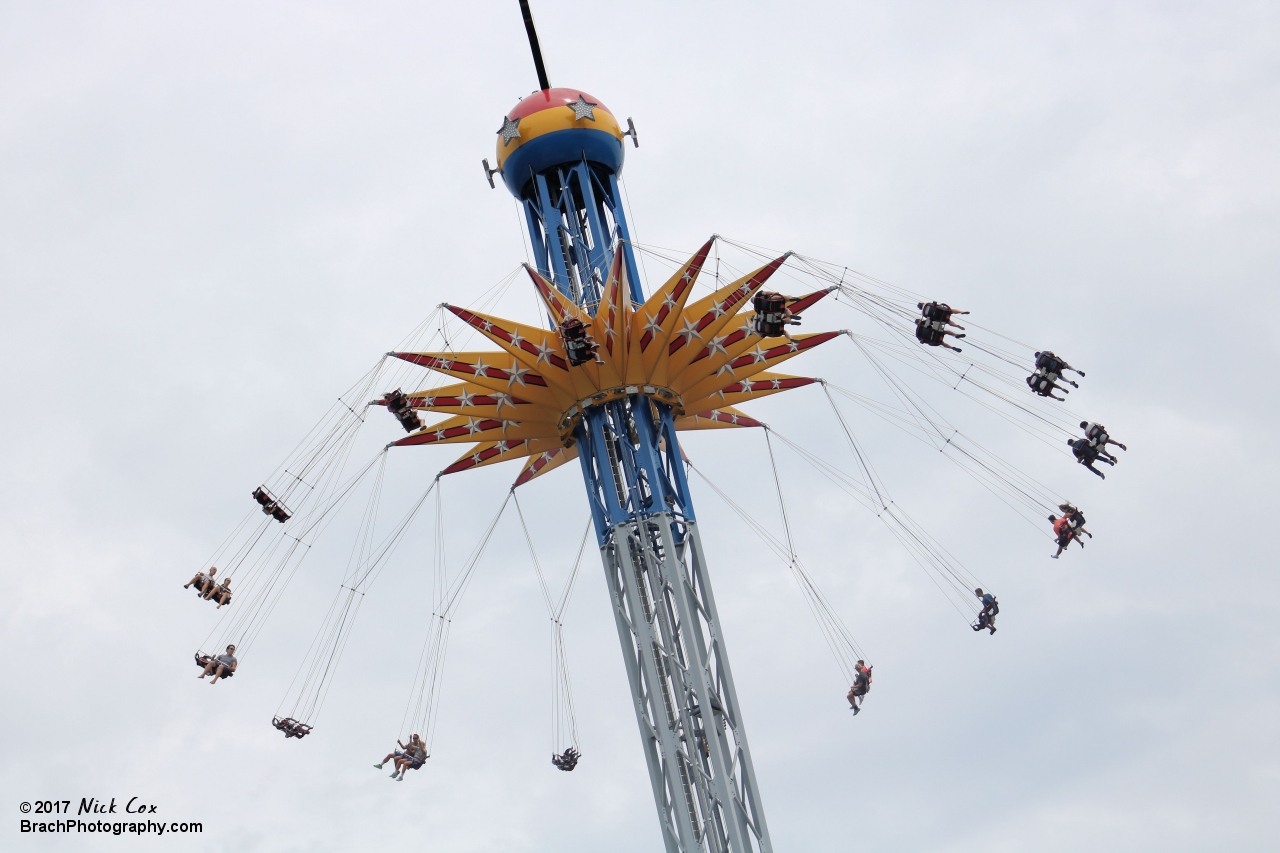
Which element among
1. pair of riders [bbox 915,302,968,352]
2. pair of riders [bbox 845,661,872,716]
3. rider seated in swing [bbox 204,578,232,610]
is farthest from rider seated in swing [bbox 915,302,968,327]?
rider seated in swing [bbox 204,578,232,610]

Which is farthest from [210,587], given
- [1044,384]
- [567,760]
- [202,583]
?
[1044,384]

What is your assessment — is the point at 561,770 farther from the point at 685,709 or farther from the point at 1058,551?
the point at 1058,551

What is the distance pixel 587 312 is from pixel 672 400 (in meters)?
2.36

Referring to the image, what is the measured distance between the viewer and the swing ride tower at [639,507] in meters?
21.9

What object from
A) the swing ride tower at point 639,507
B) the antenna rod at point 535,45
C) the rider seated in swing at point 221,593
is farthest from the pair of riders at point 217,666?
the antenna rod at point 535,45

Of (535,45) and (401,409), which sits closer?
(401,409)

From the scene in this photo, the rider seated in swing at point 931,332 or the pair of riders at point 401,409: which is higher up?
the pair of riders at point 401,409

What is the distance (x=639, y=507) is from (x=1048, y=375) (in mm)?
7640

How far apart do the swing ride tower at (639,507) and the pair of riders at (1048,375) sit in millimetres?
6231

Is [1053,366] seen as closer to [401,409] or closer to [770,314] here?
[770,314]

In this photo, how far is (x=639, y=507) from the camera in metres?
23.8

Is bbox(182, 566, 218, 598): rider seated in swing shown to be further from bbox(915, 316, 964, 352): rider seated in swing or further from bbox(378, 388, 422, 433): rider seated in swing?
bbox(915, 316, 964, 352): rider seated in swing

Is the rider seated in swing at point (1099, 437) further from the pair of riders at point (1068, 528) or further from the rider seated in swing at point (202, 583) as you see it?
the rider seated in swing at point (202, 583)

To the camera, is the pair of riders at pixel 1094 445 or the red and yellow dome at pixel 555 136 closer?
the pair of riders at pixel 1094 445
